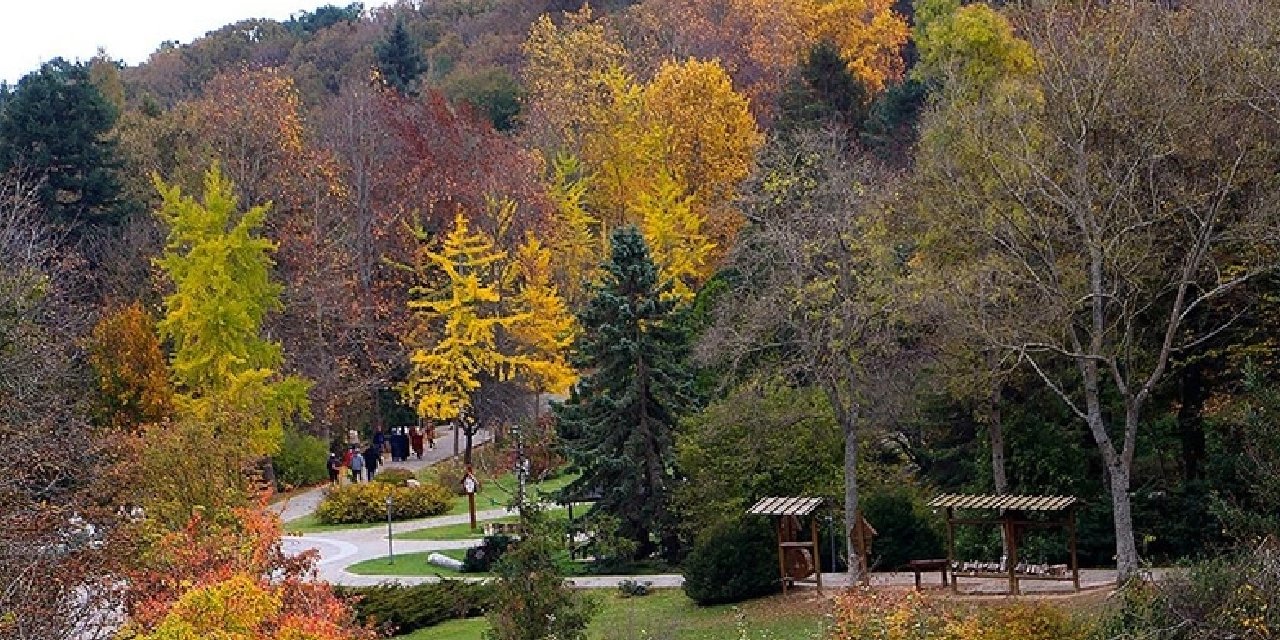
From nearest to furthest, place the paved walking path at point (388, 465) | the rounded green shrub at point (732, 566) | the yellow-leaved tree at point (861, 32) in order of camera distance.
Result: the rounded green shrub at point (732, 566) < the paved walking path at point (388, 465) < the yellow-leaved tree at point (861, 32)

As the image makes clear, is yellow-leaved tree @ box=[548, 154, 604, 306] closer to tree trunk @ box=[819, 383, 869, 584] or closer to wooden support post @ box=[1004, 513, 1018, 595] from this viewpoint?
tree trunk @ box=[819, 383, 869, 584]

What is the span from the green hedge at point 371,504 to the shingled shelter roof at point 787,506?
17733 mm

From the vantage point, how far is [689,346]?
35.0 meters

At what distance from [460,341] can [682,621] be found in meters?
21.9

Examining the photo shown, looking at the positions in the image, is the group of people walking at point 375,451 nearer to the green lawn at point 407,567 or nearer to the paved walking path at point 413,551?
the paved walking path at point 413,551

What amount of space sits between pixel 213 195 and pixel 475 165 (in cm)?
1489

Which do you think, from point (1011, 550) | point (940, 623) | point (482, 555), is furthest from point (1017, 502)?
point (482, 555)

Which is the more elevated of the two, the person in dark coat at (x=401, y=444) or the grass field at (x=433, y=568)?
the person in dark coat at (x=401, y=444)

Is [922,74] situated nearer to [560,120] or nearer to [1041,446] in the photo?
[560,120]

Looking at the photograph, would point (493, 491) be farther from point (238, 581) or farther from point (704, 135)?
point (238, 581)

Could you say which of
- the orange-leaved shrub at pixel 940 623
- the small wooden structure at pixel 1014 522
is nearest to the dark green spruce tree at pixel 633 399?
the small wooden structure at pixel 1014 522

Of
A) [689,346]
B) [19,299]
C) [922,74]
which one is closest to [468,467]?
[689,346]

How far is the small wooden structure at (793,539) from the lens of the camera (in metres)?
27.8

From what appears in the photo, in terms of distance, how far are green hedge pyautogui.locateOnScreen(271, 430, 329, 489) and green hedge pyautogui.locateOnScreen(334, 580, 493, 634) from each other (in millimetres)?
17687
